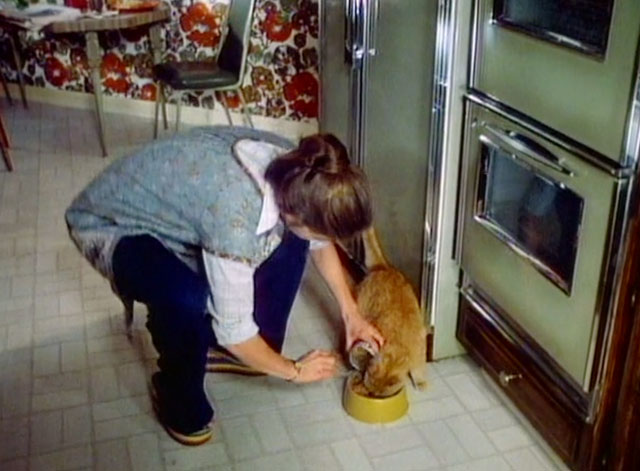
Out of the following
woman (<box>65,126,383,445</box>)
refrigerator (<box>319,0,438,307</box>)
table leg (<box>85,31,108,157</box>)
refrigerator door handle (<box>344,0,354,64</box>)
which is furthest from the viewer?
table leg (<box>85,31,108,157</box>)

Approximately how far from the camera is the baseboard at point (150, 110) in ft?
12.9

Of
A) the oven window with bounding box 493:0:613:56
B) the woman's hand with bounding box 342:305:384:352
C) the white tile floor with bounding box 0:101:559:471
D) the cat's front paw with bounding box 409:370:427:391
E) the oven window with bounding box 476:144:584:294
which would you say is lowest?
the white tile floor with bounding box 0:101:559:471

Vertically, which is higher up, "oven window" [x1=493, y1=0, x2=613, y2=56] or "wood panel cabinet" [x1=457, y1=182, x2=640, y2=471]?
"oven window" [x1=493, y1=0, x2=613, y2=56]

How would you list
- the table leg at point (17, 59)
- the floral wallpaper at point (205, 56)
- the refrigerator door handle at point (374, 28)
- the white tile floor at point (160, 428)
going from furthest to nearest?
the table leg at point (17, 59)
the floral wallpaper at point (205, 56)
the refrigerator door handle at point (374, 28)
the white tile floor at point (160, 428)

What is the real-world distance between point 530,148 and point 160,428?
1058 millimetres

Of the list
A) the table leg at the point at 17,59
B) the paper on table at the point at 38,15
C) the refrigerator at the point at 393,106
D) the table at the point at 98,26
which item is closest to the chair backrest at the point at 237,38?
the table at the point at 98,26

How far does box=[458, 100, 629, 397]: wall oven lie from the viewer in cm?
141

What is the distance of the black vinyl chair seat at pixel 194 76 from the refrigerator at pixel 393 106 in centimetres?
110

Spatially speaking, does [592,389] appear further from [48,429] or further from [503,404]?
[48,429]

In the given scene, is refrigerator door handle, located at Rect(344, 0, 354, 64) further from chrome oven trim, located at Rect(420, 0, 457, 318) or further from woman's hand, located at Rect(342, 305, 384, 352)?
woman's hand, located at Rect(342, 305, 384, 352)

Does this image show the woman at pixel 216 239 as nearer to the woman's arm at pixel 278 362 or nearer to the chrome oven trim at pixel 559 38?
the woman's arm at pixel 278 362

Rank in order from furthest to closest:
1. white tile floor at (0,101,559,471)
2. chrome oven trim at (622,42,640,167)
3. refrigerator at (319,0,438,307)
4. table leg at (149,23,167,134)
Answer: table leg at (149,23,167,134), refrigerator at (319,0,438,307), white tile floor at (0,101,559,471), chrome oven trim at (622,42,640,167)

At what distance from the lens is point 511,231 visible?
1.70m

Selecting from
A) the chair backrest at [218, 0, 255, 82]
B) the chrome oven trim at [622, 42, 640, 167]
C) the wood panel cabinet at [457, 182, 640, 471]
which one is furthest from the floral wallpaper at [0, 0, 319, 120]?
the chrome oven trim at [622, 42, 640, 167]
